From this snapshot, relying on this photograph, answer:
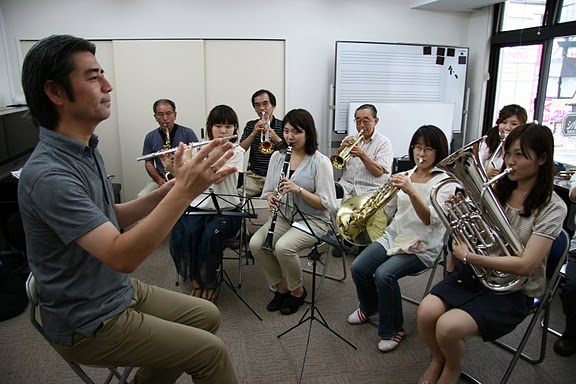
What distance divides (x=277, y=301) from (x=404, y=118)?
121 inches

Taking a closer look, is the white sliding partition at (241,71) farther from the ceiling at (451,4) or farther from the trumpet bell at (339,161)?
the trumpet bell at (339,161)

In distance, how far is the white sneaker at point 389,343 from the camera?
2.43 meters

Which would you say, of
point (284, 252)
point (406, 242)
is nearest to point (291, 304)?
point (284, 252)

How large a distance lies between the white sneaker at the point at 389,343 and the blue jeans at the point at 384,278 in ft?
0.11

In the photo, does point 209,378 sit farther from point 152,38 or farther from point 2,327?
point 152,38

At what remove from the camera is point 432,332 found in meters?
2.01

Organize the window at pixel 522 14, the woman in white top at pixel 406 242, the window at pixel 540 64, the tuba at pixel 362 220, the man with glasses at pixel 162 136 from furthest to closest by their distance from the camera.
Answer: the window at pixel 522 14, the window at pixel 540 64, the man with glasses at pixel 162 136, the tuba at pixel 362 220, the woman in white top at pixel 406 242

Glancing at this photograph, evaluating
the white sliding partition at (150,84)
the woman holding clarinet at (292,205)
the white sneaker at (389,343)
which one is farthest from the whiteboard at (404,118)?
the white sneaker at (389,343)

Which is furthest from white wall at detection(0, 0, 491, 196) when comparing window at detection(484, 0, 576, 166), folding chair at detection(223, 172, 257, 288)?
folding chair at detection(223, 172, 257, 288)

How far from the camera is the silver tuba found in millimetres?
1849

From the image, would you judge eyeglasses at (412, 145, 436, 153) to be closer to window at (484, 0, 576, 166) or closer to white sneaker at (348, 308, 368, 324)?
white sneaker at (348, 308, 368, 324)

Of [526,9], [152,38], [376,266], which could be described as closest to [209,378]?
[376,266]

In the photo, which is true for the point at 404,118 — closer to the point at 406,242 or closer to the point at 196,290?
the point at 406,242

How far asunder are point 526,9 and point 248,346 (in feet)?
14.8
